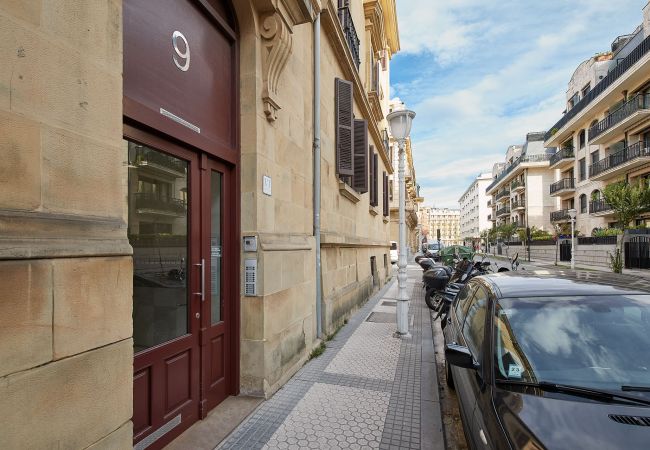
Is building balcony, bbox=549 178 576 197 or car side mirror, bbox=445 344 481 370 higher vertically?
building balcony, bbox=549 178 576 197

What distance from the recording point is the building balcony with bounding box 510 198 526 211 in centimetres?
5084

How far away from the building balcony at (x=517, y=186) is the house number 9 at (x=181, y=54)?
56.1m

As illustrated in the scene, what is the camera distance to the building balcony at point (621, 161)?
23475mm

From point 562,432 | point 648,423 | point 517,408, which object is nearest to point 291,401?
point 517,408

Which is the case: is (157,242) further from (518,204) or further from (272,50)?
(518,204)

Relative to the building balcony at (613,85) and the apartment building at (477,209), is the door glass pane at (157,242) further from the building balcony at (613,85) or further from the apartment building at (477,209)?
the apartment building at (477,209)

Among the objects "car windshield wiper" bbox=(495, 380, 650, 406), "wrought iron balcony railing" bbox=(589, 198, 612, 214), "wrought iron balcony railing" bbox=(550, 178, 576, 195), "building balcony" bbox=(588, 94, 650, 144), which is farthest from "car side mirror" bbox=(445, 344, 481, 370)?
"wrought iron balcony railing" bbox=(550, 178, 576, 195)

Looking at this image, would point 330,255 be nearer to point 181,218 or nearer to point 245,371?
point 245,371

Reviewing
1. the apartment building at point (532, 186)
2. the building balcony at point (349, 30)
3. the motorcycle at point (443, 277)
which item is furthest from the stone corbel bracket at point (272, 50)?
the apartment building at point (532, 186)

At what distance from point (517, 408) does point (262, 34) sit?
14.0 ft

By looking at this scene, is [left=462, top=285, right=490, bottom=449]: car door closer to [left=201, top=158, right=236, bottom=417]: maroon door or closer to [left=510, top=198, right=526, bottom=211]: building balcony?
[left=201, top=158, right=236, bottom=417]: maroon door

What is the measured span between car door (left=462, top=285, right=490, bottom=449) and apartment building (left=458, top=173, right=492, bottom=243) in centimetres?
8784

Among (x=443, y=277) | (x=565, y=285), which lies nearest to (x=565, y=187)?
(x=443, y=277)

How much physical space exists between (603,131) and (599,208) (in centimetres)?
629
